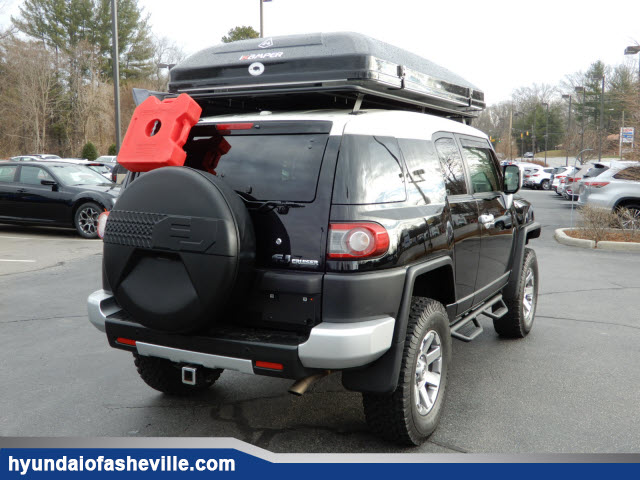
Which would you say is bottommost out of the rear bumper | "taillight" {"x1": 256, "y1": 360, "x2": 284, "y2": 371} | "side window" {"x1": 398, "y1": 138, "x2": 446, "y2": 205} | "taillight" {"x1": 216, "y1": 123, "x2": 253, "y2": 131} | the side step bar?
the side step bar

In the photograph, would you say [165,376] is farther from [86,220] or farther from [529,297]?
[86,220]

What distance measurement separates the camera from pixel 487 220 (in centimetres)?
459

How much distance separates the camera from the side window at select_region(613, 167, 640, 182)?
14.2 meters

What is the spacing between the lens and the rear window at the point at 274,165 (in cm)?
316

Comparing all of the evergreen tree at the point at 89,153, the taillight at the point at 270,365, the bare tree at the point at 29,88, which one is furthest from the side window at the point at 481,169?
the bare tree at the point at 29,88

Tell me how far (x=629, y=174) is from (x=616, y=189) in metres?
0.82

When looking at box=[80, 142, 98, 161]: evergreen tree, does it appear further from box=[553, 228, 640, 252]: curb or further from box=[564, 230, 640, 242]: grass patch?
box=[564, 230, 640, 242]: grass patch

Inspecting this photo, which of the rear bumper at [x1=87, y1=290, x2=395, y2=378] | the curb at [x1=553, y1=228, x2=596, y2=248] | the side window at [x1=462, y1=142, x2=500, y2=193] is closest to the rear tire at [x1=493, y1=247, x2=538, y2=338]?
the side window at [x1=462, y1=142, x2=500, y2=193]

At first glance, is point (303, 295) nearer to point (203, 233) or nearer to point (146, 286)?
point (203, 233)

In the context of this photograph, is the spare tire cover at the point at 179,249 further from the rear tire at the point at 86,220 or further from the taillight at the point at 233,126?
the rear tire at the point at 86,220

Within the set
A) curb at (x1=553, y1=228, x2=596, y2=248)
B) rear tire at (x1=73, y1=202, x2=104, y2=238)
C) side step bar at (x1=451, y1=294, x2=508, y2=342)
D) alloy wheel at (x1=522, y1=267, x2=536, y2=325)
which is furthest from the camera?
rear tire at (x1=73, y1=202, x2=104, y2=238)

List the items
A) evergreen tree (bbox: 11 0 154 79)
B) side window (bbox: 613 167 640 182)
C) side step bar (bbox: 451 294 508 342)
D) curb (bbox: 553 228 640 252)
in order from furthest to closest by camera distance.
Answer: evergreen tree (bbox: 11 0 154 79), side window (bbox: 613 167 640 182), curb (bbox: 553 228 640 252), side step bar (bbox: 451 294 508 342)

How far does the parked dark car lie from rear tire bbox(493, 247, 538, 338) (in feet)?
29.4

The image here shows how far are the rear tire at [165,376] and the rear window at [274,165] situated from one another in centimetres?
141
